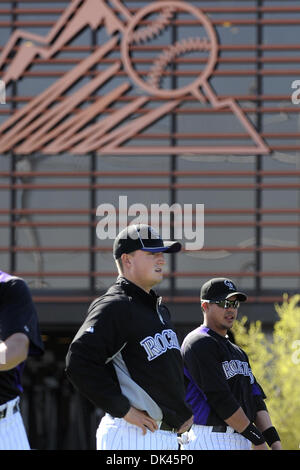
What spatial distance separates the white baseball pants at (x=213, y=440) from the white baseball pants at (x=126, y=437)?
1133mm

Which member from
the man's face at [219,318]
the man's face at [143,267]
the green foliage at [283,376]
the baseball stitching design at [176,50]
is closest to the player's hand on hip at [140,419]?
the man's face at [143,267]

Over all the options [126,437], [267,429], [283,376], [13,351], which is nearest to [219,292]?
[267,429]

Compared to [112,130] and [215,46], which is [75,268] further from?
[215,46]

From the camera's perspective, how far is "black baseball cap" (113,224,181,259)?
4.77 m

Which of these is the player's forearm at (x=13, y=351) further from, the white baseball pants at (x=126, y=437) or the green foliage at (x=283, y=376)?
the green foliage at (x=283, y=376)

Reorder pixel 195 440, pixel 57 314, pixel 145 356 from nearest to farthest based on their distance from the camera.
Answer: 1. pixel 145 356
2. pixel 195 440
3. pixel 57 314

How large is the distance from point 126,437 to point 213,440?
1.33 m

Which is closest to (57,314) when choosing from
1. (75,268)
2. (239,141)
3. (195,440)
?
(75,268)

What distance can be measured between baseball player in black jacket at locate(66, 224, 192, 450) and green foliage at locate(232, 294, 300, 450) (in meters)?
7.60

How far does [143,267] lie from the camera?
480 cm

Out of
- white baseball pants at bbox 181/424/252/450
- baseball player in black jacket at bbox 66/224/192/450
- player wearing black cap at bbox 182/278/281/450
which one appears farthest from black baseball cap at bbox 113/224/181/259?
white baseball pants at bbox 181/424/252/450

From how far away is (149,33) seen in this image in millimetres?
18609

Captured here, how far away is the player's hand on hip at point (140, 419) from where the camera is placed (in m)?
4.54
